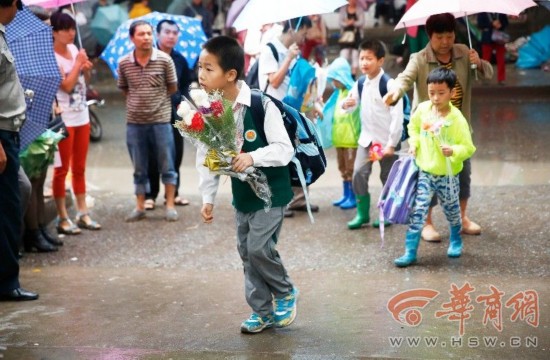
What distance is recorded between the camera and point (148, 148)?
366 inches

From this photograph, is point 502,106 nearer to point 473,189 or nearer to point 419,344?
point 473,189

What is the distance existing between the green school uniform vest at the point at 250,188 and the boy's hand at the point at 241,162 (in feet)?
0.69

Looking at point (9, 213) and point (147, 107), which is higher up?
point (147, 107)

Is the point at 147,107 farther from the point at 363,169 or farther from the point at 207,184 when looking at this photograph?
the point at 207,184

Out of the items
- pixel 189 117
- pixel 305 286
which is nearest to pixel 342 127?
pixel 305 286

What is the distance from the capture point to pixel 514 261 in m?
7.19

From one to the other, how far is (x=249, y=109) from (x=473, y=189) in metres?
4.62

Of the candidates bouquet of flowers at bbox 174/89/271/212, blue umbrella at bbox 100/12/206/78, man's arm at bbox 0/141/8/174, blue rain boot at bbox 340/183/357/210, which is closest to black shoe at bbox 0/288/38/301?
man's arm at bbox 0/141/8/174

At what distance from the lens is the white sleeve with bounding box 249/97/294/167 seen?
17.5 feet

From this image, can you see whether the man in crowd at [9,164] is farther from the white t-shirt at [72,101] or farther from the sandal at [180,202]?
the sandal at [180,202]

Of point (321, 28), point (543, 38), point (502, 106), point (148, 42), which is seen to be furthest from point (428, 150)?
point (543, 38)

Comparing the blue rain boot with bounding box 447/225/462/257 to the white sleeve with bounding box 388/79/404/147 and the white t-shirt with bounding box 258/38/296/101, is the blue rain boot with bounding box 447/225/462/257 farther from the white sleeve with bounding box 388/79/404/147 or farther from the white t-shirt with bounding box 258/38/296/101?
the white t-shirt with bounding box 258/38/296/101

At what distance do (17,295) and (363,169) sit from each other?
10.4ft

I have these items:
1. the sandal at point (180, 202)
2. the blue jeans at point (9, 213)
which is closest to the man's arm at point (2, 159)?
the blue jeans at point (9, 213)
